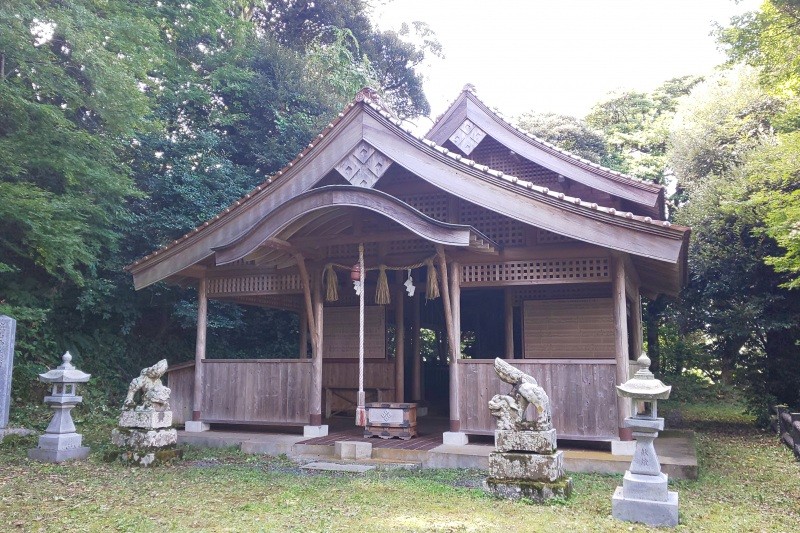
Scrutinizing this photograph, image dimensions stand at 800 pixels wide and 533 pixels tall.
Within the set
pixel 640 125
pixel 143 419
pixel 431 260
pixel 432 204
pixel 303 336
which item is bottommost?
pixel 143 419

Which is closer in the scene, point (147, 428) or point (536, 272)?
point (147, 428)

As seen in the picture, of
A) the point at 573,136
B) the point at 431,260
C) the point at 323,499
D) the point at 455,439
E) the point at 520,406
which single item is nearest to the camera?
the point at 323,499

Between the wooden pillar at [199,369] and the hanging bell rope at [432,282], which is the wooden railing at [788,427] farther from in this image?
the wooden pillar at [199,369]

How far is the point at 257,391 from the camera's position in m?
10.9

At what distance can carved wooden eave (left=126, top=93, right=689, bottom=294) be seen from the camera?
8461mm

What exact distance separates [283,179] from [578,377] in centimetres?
572

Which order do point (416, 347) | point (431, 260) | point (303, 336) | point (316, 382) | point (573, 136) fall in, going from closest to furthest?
1. point (431, 260)
2. point (316, 382)
3. point (416, 347)
4. point (303, 336)
5. point (573, 136)

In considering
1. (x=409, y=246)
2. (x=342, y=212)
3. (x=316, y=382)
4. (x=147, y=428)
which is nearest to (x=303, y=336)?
(x=316, y=382)

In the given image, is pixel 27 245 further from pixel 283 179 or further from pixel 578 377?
pixel 578 377

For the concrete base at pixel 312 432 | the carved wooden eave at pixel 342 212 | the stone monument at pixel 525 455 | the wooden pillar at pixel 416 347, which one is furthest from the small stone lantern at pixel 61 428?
the wooden pillar at pixel 416 347

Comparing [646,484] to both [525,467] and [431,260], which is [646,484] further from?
[431,260]

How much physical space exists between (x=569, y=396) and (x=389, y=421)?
2.92 m

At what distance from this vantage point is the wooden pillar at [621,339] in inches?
335

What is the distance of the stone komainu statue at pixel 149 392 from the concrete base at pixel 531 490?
5206 millimetres
